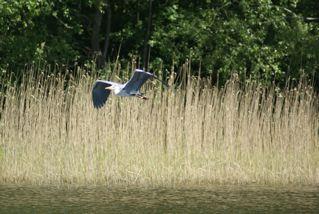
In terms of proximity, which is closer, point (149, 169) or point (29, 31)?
point (149, 169)

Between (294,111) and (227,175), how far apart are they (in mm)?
1149

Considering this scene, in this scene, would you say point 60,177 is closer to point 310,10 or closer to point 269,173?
point 269,173

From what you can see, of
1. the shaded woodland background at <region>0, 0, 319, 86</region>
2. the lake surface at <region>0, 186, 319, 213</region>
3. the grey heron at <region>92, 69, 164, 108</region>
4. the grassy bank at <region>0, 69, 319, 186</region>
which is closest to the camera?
the grey heron at <region>92, 69, 164, 108</region>

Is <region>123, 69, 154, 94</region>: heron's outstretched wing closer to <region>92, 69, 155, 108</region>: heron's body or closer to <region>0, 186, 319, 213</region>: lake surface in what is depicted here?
<region>92, 69, 155, 108</region>: heron's body

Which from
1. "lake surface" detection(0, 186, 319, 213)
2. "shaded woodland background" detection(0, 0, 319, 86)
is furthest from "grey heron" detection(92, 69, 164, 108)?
"shaded woodland background" detection(0, 0, 319, 86)

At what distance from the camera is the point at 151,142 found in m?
10.3

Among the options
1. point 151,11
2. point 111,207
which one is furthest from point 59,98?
point 151,11

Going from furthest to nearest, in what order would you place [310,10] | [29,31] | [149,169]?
[310,10], [29,31], [149,169]

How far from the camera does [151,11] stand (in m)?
14.2

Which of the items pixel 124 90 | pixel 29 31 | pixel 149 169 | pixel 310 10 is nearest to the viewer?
pixel 124 90

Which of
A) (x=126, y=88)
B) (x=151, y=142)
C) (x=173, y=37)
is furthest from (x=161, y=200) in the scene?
(x=173, y=37)

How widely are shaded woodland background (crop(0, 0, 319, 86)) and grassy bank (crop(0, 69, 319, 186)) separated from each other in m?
2.29

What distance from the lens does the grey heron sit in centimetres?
852

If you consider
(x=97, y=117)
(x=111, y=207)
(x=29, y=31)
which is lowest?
(x=111, y=207)
